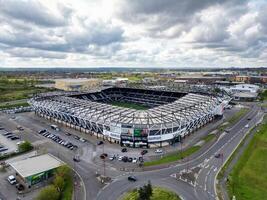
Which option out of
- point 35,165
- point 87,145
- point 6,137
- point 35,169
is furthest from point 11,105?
point 35,169

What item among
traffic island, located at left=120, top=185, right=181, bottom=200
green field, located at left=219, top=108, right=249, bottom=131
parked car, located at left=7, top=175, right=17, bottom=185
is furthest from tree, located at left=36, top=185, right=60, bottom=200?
green field, located at left=219, top=108, right=249, bottom=131

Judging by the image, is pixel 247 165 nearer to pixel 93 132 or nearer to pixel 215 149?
pixel 215 149

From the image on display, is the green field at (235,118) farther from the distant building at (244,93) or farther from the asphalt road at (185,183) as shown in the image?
the distant building at (244,93)

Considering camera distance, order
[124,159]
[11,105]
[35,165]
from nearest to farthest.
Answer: [35,165]
[124,159]
[11,105]

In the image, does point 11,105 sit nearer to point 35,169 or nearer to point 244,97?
point 35,169

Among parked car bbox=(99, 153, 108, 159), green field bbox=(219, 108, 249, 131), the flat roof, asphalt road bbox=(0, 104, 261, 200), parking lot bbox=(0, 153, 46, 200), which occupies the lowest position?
parking lot bbox=(0, 153, 46, 200)

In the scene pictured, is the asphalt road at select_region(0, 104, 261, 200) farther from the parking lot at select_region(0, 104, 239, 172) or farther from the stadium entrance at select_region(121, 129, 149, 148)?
the stadium entrance at select_region(121, 129, 149, 148)

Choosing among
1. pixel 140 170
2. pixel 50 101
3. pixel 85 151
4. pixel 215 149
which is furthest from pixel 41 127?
pixel 215 149
